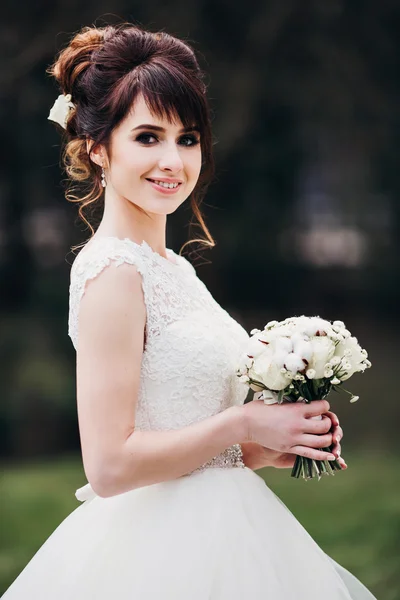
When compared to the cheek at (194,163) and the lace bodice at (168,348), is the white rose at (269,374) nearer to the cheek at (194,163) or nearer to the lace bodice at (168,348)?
the lace bodice at (168,348)

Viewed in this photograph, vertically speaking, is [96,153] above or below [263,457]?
above

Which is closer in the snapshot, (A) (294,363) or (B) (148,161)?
(A) (294,363)

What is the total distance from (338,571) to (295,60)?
7.09m

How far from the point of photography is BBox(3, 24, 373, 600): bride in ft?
6.56

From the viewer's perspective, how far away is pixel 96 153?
2.30 metres

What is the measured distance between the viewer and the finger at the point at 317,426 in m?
2.06

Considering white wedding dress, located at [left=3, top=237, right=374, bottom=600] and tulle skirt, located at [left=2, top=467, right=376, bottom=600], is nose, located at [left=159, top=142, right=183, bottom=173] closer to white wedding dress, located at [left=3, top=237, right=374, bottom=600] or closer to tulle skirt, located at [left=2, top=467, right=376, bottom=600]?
white wedding dress, located at [left=3, top=237, right=374, bottom=600]

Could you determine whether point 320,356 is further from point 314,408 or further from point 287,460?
point 287,460

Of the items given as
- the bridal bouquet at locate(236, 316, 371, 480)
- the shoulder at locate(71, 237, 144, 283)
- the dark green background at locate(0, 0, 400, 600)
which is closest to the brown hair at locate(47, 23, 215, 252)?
the shoulder at locate(71, 237, 144, 283)

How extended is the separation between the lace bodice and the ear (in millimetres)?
224

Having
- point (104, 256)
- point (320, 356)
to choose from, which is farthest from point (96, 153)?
point (320, 356)

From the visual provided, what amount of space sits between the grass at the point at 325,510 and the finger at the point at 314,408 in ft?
9.14

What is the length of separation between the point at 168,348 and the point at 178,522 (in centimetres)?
39

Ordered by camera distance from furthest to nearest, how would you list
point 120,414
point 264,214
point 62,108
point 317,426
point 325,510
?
point 264,214 < point 325,510 < point 62,108 < point 317,426 < point 120,414
